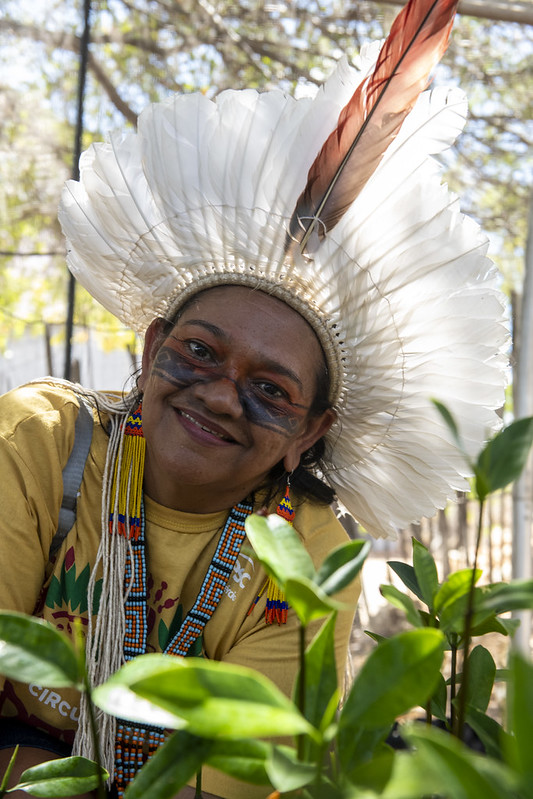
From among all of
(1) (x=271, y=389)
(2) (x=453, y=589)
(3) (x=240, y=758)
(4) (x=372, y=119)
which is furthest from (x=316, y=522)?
(3) (x=240, y=758)

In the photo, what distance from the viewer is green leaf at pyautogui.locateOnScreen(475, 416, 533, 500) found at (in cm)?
37

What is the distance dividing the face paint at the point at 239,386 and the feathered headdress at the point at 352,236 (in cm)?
18

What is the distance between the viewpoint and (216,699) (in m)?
0.30

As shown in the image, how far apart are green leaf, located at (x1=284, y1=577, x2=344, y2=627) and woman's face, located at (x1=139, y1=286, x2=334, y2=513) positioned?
1068 mm

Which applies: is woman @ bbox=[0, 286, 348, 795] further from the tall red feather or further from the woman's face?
the tall red feather

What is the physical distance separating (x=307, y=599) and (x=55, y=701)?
1246mm

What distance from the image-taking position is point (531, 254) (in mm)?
2416

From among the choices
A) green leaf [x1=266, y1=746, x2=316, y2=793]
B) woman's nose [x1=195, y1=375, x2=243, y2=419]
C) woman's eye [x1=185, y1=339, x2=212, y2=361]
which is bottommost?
green leaf [x1=266, y1=746, x2=316, y2=793]

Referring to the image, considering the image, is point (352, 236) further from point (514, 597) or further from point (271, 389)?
point (514, 597)

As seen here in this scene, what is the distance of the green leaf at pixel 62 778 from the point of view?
0.42 meters

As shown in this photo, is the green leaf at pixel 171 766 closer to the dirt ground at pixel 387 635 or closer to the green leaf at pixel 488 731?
the green leaf at pixel 488 731

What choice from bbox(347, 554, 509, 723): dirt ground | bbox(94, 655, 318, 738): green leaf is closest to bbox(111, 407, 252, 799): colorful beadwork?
bbox(94, 655, 318, 738): green leaf

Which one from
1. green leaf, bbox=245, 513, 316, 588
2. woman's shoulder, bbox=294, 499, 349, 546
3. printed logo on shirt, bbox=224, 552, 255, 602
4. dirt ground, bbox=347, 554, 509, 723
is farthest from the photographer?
dirt ground, bbox=347, 554, 509, 723

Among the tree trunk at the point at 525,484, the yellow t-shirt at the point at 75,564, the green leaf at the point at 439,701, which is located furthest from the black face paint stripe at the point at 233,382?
the tree trunk at the point at 525,484
